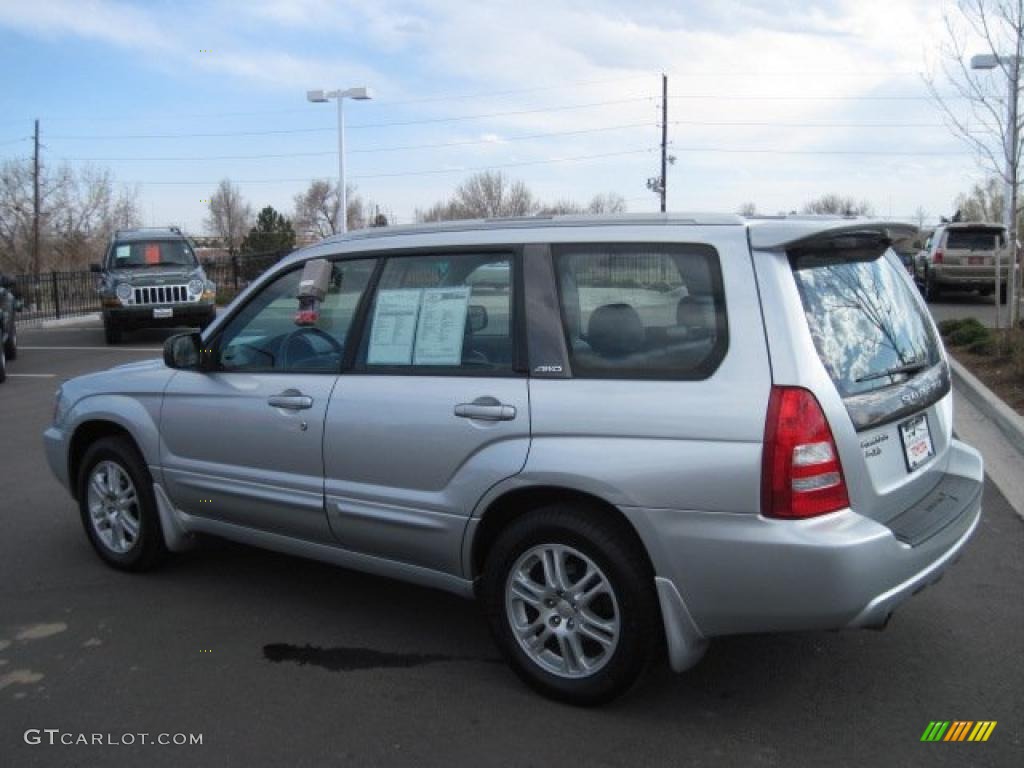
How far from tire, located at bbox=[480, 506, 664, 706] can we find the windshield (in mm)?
15647

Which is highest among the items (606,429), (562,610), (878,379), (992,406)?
(878,379)

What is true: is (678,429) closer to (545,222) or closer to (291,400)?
(545,222)

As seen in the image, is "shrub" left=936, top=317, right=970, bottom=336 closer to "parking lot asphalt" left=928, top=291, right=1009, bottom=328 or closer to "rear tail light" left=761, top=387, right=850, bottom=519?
"parking lot asphalt" left=928, top=291, right=1009, bottom=328

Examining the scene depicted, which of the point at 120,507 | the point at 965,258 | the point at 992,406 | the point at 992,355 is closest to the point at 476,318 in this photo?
the point at 120,507

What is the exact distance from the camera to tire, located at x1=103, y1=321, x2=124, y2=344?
1719 centimetres

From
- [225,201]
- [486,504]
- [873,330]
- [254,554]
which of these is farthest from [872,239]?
[225,201]

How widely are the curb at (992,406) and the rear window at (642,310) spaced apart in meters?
5.09

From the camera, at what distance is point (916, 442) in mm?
3547

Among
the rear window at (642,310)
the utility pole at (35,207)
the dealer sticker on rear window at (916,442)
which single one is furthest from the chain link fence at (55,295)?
the dealer sticker on rear window at (916,442)

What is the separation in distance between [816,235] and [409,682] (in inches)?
90.0

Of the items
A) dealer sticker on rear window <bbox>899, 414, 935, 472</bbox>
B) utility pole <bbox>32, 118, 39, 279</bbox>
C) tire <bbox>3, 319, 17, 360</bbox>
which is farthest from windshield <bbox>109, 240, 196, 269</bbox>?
utility pole <bbox>32, 118, 39, 279</bbox>

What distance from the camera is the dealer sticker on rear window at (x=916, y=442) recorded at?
11.3 feet

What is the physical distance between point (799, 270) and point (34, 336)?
66.3 ft

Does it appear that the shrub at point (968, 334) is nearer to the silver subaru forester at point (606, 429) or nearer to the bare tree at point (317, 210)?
the silver subaru forester at point (606, 429)
